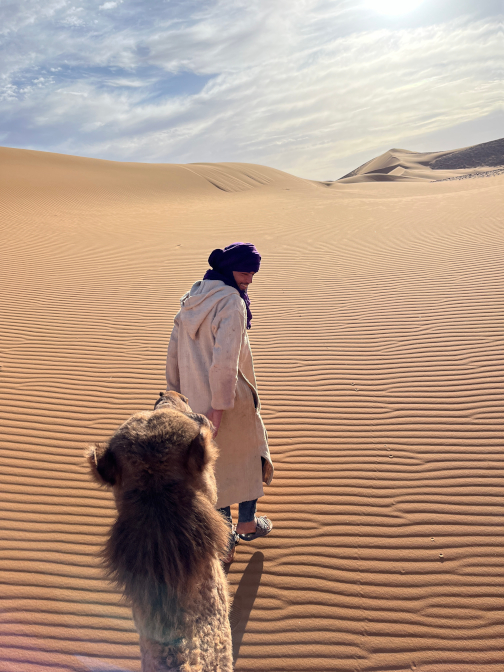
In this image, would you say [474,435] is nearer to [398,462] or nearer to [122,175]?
[398,462]

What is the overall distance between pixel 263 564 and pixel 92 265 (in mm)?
9879

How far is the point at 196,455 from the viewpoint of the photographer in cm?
147

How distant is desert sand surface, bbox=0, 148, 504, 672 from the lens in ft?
8.77

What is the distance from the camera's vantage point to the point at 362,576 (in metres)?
3.00

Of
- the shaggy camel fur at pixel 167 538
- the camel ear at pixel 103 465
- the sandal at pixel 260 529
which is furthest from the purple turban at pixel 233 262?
the sandal at pixel 260 529

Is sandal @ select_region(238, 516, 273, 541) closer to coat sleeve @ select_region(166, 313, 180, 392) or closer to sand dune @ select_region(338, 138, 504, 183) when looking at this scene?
coat sleeve @ select_region(166, 313, 180, 392)

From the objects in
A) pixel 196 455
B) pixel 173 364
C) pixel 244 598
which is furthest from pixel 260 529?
pixel 196 455

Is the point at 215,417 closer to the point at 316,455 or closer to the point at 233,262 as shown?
the point at 233,262

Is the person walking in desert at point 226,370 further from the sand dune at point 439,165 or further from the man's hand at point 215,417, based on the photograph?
the sand dune at point 439,165

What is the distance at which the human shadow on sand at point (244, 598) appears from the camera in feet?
8.85

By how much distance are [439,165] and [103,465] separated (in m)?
83.3

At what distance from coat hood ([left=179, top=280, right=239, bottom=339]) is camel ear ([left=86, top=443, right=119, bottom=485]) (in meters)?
1.28

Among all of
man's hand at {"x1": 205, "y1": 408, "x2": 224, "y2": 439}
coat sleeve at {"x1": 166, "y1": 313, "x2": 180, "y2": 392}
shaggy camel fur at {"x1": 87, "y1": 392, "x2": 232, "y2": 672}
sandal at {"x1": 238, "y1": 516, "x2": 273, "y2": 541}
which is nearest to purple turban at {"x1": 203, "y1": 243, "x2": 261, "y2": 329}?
coat sleeve at {"x1": 166, "y1": 313, "x2": 180, "y2": 392}

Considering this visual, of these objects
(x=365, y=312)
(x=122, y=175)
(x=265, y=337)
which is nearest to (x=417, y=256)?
(x=365, y=312)
